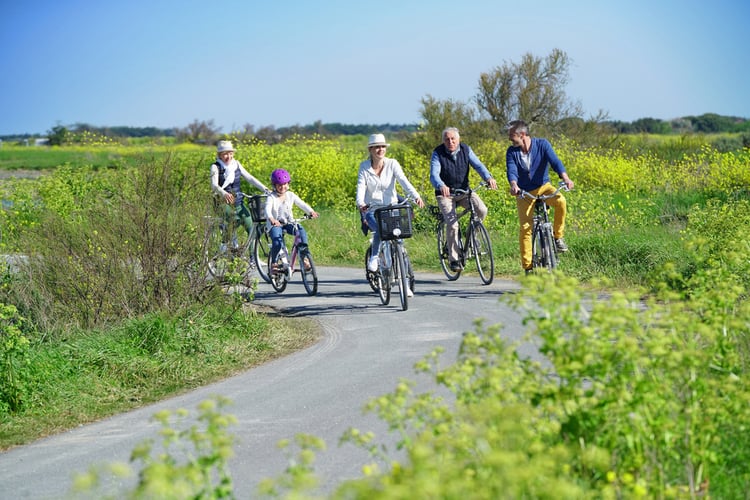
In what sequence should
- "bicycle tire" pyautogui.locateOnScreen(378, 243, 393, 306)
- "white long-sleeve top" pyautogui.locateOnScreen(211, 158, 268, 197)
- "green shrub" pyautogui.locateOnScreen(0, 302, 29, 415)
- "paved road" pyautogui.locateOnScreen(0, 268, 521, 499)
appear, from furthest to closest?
"white long-sleeve top" pyautogui.locateOnScreen(211, 158, 268, 197), "bicycle tire" pyautogui.locateOnScreen(378, 243, 393, 306), "green shrub" pyautogui.locateOnScreen(0, 302, 29, 415), "paved road" pyautogui.locateOnScreen(0, 268, 521, 499)

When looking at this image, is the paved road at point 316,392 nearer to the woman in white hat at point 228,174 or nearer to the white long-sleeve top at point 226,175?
the white long-sleeve top at point 226,175

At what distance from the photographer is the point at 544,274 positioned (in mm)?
4664

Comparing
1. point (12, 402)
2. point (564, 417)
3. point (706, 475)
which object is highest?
point (564, 417)

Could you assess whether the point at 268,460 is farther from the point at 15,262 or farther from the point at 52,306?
the point at 15,262

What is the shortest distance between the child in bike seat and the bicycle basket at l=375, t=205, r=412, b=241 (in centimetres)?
200

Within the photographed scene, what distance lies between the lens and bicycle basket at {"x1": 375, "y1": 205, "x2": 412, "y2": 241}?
1169cm

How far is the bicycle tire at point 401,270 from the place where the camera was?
11773 millimetres

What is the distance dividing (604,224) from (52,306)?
9.16 meters

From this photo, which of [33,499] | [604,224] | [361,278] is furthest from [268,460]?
[604,224]

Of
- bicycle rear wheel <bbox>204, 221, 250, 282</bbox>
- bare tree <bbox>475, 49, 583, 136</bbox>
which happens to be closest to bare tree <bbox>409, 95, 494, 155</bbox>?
bare tree <bbox>475, 49, 583, 136</bbox>

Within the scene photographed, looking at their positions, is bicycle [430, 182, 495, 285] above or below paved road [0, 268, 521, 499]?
above

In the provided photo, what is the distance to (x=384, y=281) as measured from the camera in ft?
40.8

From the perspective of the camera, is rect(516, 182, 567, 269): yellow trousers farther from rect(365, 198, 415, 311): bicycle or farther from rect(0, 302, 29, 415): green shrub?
rect(0, 302, 29, 415): green shrub

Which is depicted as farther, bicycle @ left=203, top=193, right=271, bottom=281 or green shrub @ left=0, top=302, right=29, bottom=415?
bicycle @ left=203, top=193, right=271, bottom=281
